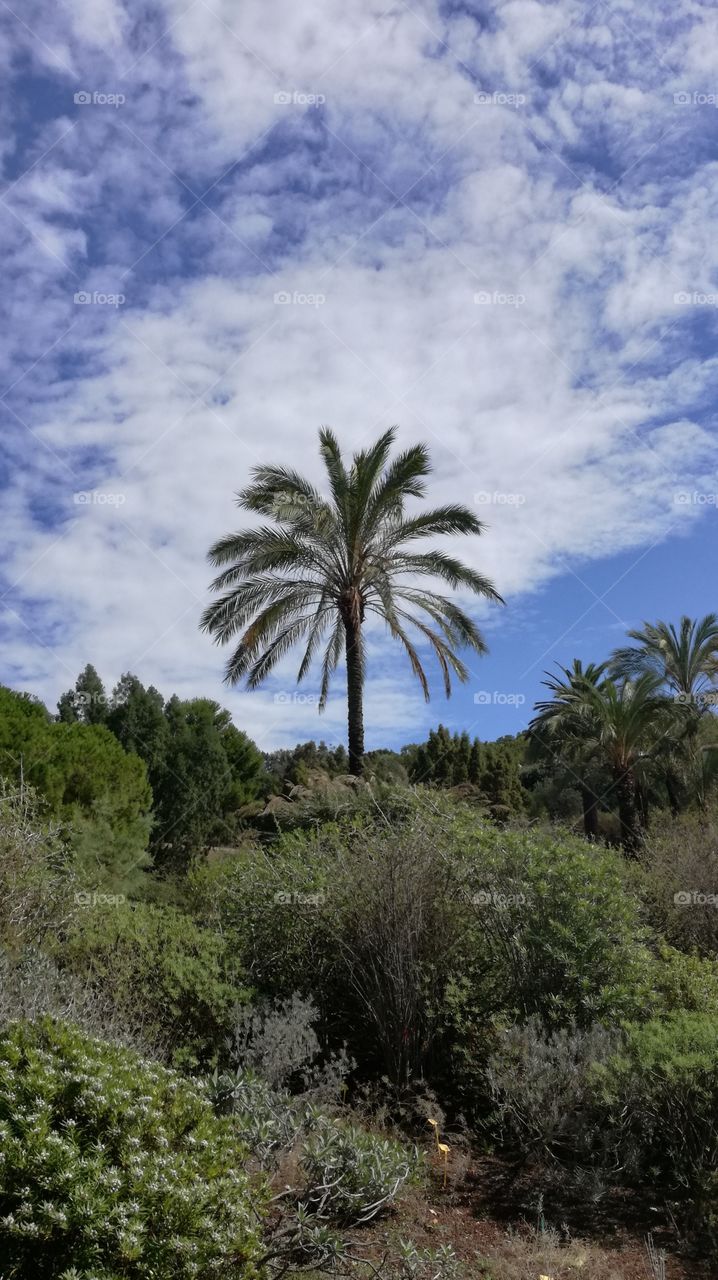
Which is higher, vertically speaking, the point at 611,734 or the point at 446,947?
the point at 611,734

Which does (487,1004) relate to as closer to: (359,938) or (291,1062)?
(359,938)

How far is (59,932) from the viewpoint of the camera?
7.42 metres

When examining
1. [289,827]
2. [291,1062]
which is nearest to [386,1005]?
[291,1062]

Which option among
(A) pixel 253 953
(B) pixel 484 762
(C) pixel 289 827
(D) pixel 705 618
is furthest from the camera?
(B) pixel 484 762

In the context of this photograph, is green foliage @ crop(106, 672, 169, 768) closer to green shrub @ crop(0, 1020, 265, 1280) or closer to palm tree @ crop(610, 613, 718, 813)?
palm tree @ crop(610, 613, 718, 813)

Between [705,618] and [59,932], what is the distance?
23.6m

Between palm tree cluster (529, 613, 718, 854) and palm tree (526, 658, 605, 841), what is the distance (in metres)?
0.03

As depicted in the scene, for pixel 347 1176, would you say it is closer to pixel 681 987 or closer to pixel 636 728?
pixel 681 987

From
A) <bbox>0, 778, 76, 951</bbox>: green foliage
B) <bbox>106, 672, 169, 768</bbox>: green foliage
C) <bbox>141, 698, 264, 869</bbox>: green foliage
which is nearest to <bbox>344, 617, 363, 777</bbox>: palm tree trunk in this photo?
<bbox>0, 778, 76, 951</bbox>: green foliage

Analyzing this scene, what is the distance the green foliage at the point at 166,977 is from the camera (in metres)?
6.28

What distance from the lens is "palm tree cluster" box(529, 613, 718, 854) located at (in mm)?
22047

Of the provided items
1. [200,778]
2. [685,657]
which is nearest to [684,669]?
[685,657]

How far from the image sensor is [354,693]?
54.6 feet

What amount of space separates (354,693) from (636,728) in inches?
334
